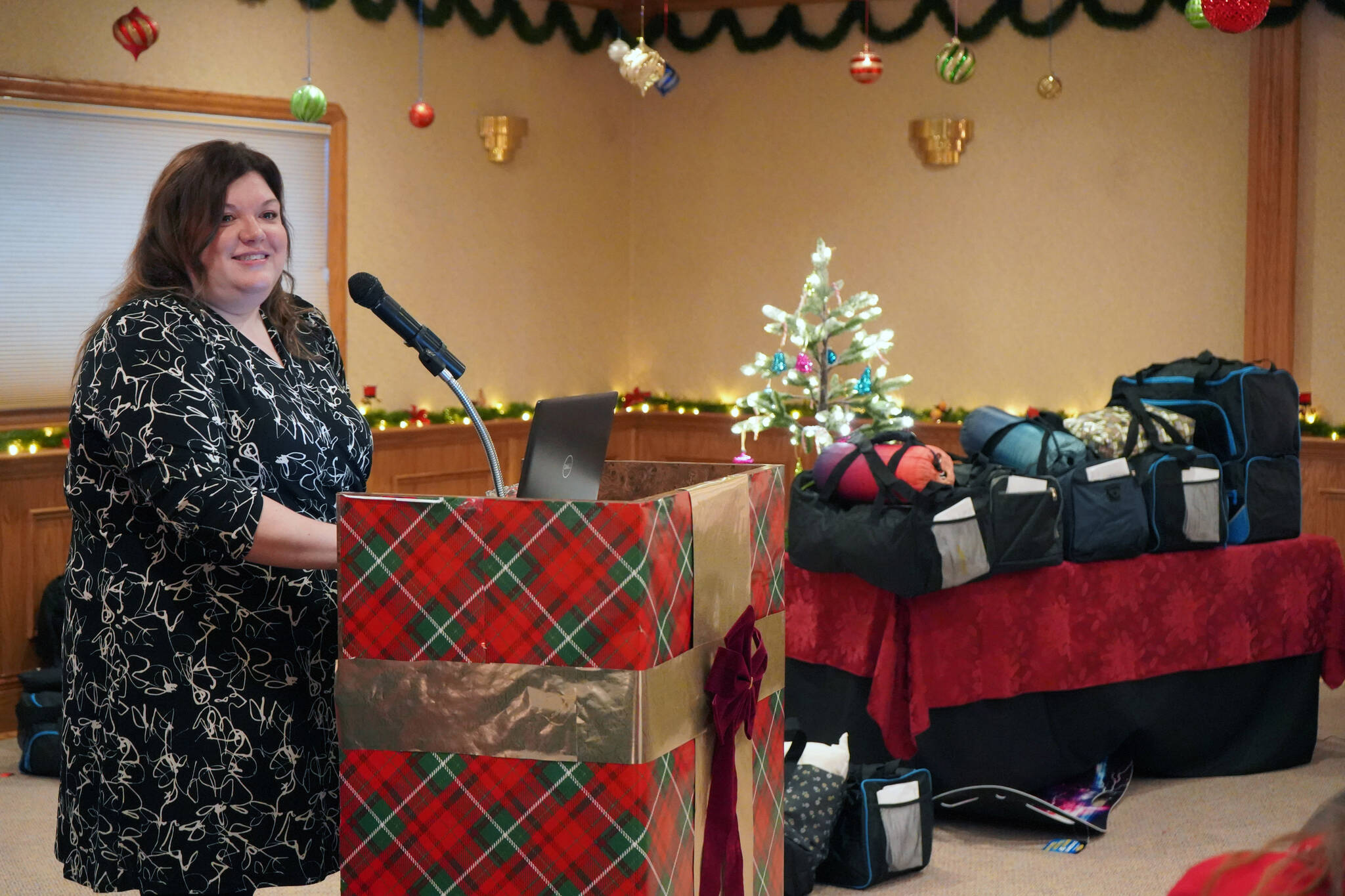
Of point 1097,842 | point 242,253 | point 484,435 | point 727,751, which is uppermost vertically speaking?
point 242,253

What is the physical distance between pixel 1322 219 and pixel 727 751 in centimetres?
592

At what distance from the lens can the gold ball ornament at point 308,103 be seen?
577 centimetres

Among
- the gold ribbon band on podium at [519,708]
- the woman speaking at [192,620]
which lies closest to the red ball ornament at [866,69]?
the woman speaking at [192,620]

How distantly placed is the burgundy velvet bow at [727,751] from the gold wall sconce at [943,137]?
6189mm

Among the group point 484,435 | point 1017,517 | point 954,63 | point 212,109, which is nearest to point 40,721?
point 212,109

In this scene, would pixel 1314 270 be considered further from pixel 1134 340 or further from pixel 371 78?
pixel 371 78

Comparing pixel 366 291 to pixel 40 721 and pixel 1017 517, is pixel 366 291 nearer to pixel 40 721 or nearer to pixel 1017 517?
pixel 1017 517

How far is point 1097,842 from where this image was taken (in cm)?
407

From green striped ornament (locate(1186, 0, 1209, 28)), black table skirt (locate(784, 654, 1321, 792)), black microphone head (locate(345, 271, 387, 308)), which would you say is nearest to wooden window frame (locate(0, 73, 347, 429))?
black table skirt (locate(784, 654, 1321, 792))

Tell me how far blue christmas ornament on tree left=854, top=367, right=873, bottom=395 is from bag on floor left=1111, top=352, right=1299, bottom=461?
6.72 feet

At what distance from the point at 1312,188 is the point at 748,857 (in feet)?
19.4

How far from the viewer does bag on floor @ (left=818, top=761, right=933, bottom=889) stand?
12.2ft

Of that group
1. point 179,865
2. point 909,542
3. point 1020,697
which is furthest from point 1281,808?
point 179,865

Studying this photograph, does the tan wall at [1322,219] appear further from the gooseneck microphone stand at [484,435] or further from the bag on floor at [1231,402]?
the gooseneck microphone stand at [484,435]
